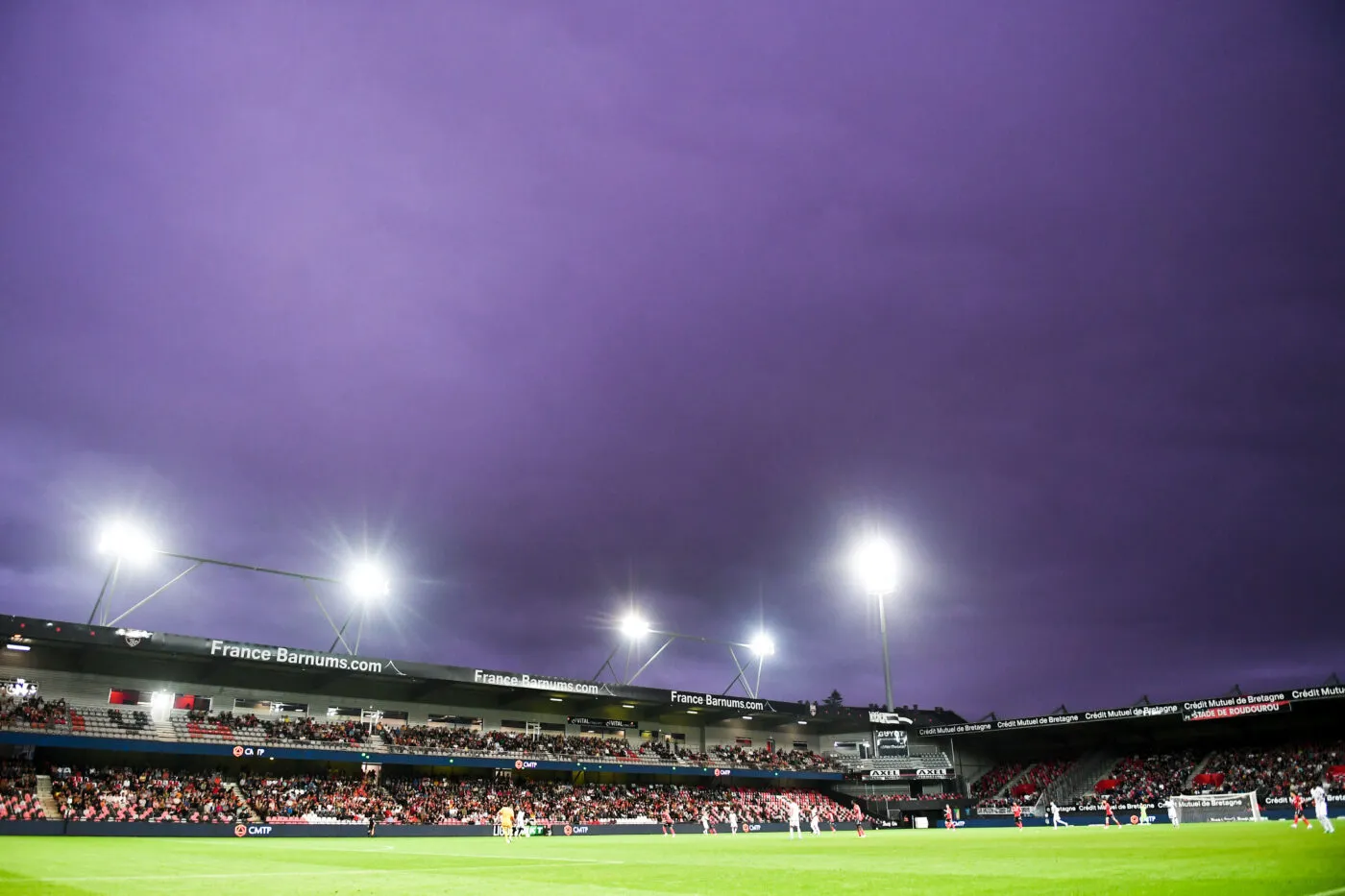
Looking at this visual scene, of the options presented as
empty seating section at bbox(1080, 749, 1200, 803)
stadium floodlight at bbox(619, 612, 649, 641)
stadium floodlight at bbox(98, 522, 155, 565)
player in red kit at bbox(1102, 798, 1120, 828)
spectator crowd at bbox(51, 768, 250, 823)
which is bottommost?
player in red kit at bbox(1102, 798, 1120, 828)

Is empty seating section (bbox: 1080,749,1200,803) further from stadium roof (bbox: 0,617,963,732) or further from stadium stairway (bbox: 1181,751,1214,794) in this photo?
stadium roof (bbox: 0,617,963,732)

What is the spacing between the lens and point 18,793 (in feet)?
132

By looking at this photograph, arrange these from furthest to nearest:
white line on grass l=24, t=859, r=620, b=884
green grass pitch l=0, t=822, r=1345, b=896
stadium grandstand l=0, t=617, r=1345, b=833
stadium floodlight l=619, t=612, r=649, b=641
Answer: stadium floodlight l=619, t=612, r=649, b=641 < stadium grandstand l=0, t=617, r=1345, b=833 < white line on grass l=24, t=859, r=620, b=884 < green grass pitch l=0, t=822, r=1345, b=896

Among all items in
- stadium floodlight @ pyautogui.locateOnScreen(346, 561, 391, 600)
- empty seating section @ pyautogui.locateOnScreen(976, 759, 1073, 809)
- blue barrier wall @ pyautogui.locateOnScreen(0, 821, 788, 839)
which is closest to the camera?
blue barrier wall @ pyautogui.locateOnScreen(0, 821, 788, 839)

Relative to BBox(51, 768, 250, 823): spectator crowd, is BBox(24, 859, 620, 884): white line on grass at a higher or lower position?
higher

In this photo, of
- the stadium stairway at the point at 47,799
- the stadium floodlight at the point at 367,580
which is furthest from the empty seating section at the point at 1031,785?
the stadium stairway at the point at 47,799

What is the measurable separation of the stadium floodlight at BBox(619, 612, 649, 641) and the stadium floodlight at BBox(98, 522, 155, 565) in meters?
32.9

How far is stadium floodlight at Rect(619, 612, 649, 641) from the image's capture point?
219 feet

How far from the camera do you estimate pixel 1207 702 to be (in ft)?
209

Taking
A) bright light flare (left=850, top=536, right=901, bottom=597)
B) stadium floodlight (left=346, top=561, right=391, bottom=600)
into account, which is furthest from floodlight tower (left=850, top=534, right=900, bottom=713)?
stadium floodlight (left=346, top=561, right=391, bottom=600)

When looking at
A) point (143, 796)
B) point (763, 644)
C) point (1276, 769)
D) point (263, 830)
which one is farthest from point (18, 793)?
point (1276, 769)

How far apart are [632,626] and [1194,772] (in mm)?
44992

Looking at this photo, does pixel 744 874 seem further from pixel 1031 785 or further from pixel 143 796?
pixel 1031 785

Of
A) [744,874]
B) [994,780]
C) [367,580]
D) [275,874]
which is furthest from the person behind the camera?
[994,780]
